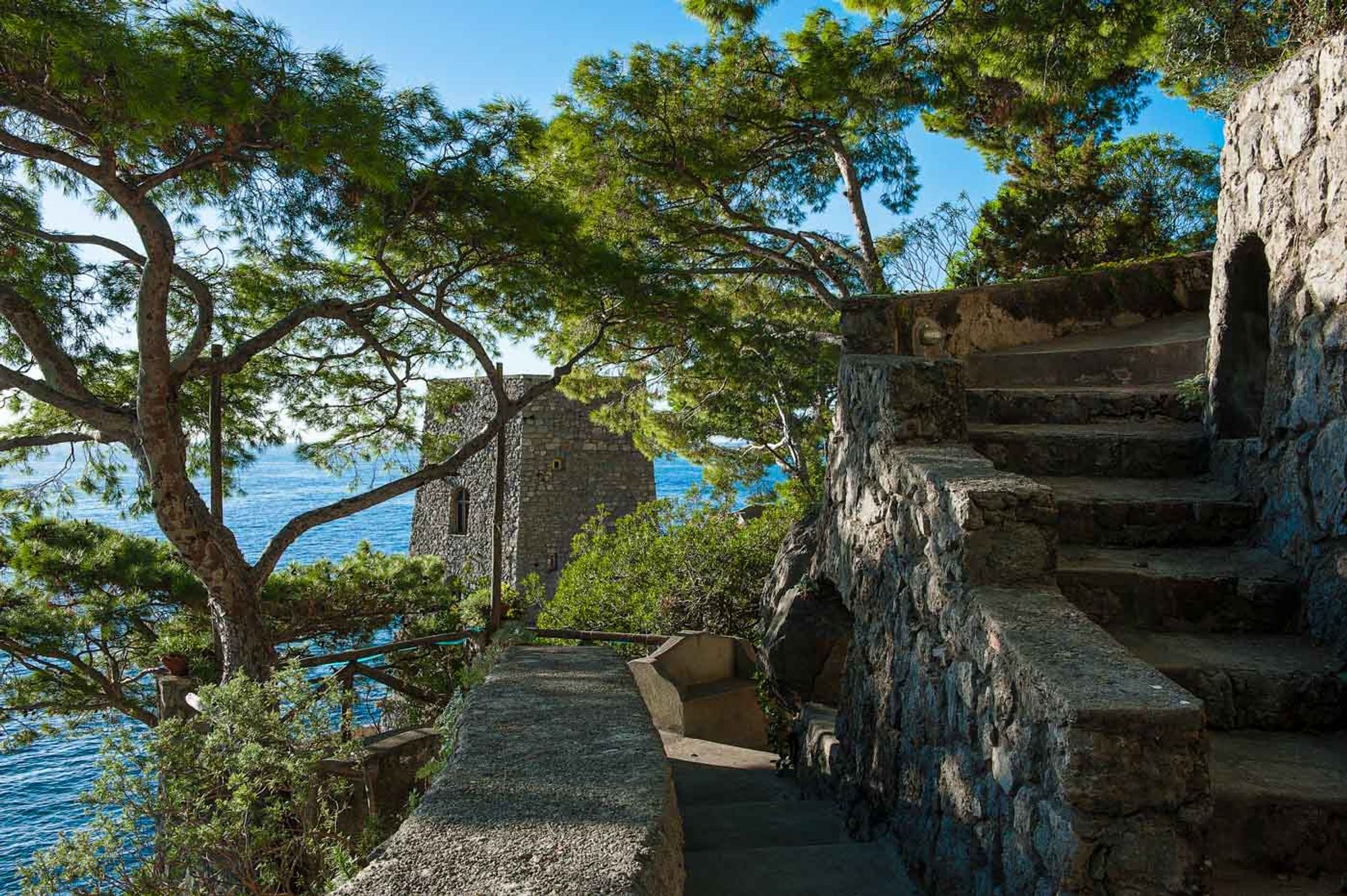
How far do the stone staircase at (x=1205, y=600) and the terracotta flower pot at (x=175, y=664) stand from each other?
7.27 m

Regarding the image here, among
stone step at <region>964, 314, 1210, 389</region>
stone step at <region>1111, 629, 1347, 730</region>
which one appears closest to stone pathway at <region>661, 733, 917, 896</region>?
stone step at <region>1111, 629, 1347, 730</region>

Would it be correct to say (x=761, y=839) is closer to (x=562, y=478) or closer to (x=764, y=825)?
(x=764, y=825)

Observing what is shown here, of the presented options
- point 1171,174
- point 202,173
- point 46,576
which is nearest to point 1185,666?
point 202,173

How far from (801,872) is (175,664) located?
6936mm

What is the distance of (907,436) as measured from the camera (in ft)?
11.1

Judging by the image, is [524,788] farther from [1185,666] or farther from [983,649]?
[1185,666]

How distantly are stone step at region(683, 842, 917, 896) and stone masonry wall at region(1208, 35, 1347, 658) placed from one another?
5.29 ft

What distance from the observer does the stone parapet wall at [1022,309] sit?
205 inches

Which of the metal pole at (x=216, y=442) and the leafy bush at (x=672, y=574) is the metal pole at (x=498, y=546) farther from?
the metal pole at (x=216, y=442)

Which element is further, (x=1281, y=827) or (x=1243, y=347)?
(x=1243, y=347)

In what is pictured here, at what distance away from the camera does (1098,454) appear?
3.78 meters

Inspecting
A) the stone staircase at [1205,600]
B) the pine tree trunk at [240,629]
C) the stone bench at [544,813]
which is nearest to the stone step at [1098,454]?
the stone staircase at [1205,600]

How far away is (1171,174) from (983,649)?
9636 millimetres

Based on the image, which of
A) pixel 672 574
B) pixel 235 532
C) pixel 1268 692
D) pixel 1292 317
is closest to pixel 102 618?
pixel 672 574
